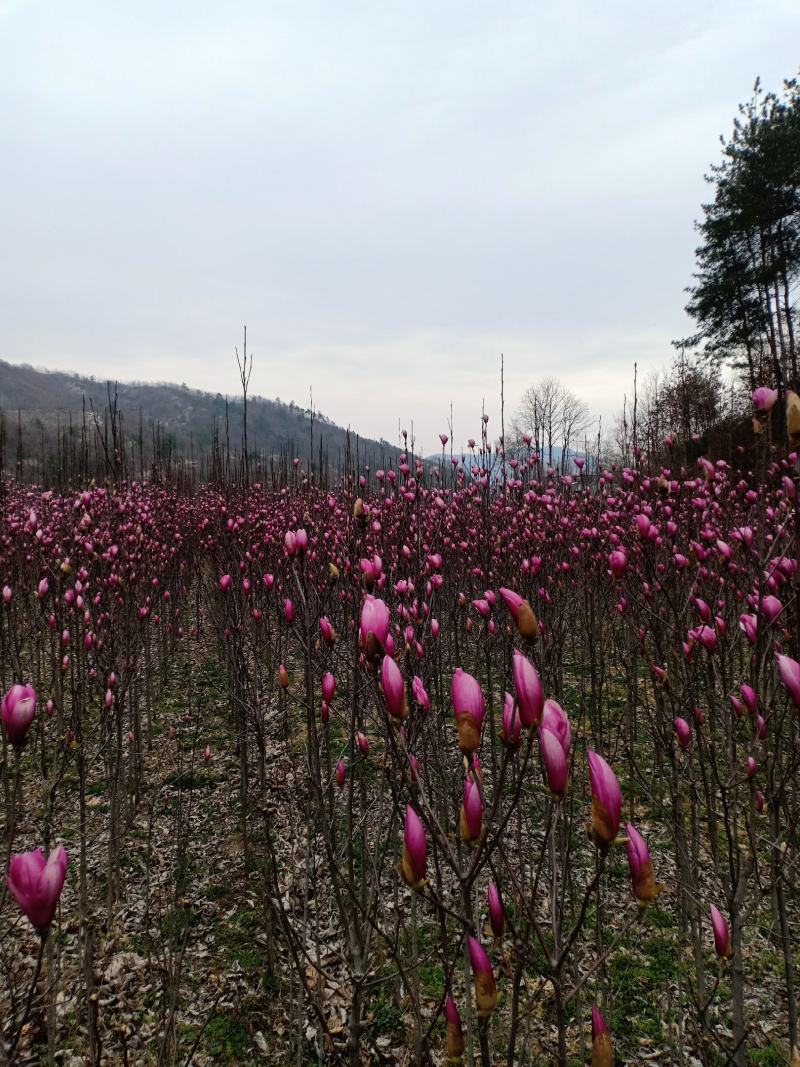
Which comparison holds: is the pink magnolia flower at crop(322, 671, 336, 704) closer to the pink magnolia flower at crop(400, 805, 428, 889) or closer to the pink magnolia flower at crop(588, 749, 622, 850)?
the pink magnolia flower at crop(400, 805, 428, 889)

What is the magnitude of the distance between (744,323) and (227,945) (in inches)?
971

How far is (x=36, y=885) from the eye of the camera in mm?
1178

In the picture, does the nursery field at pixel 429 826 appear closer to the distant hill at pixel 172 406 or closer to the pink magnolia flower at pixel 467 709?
the pink magnolia flower at pixel 467 709

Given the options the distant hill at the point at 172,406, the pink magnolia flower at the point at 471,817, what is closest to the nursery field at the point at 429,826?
the pink magnolia flower at the point at 471,817

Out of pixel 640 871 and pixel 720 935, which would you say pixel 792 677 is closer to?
pixel 640 871

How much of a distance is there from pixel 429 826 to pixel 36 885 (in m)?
0.87

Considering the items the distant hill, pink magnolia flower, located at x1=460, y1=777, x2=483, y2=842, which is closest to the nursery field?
pink magnolia flower, located at x1=460, y1=777, x2=483, y2=842

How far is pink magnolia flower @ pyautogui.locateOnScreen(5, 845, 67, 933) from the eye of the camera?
1.16 metres

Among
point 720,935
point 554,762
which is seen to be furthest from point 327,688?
point 720,935

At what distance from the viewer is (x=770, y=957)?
3.86 m

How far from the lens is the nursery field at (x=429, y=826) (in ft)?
4.45

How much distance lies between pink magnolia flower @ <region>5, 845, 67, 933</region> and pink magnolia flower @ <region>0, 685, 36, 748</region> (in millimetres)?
422

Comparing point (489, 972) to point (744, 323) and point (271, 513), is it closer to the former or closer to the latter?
point (271, 513)

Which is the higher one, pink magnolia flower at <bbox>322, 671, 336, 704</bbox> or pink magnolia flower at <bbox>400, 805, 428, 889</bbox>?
pink magnolia flower at <bbox>400, 805, 428, 889</bbox>
